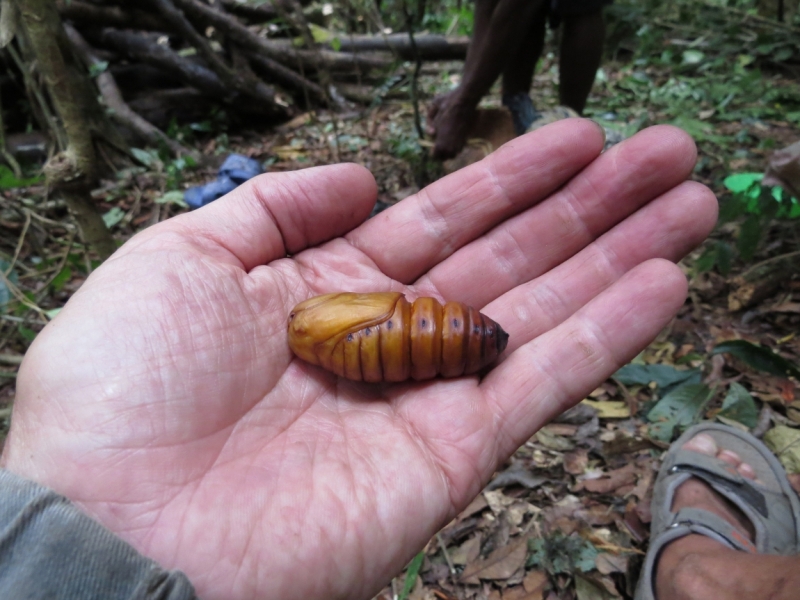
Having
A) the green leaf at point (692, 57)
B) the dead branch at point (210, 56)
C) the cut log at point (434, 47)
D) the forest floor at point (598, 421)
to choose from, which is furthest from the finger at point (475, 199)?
the green leaf at point (692, 57)

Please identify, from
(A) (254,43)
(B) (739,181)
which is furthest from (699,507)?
(A) (254,43)

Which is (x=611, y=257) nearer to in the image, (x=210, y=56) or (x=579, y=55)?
(x=579, y=55)

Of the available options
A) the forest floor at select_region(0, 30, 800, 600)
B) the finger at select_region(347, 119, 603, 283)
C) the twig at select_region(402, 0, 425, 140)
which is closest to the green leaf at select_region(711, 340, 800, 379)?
the forest floor at select_region(0, 30, 800, 600)

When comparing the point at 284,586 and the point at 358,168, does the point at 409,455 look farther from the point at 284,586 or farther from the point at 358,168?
the point at 358,168

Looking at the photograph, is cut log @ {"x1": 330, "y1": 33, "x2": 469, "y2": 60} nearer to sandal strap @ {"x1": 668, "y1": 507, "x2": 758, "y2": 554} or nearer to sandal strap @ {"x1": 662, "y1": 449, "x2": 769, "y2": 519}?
sandal strap @ {"x1": 662, "y1": 449, "x2": 769, "y2": 519}

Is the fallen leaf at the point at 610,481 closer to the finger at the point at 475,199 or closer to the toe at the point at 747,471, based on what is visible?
the toe at the point at 747,471
